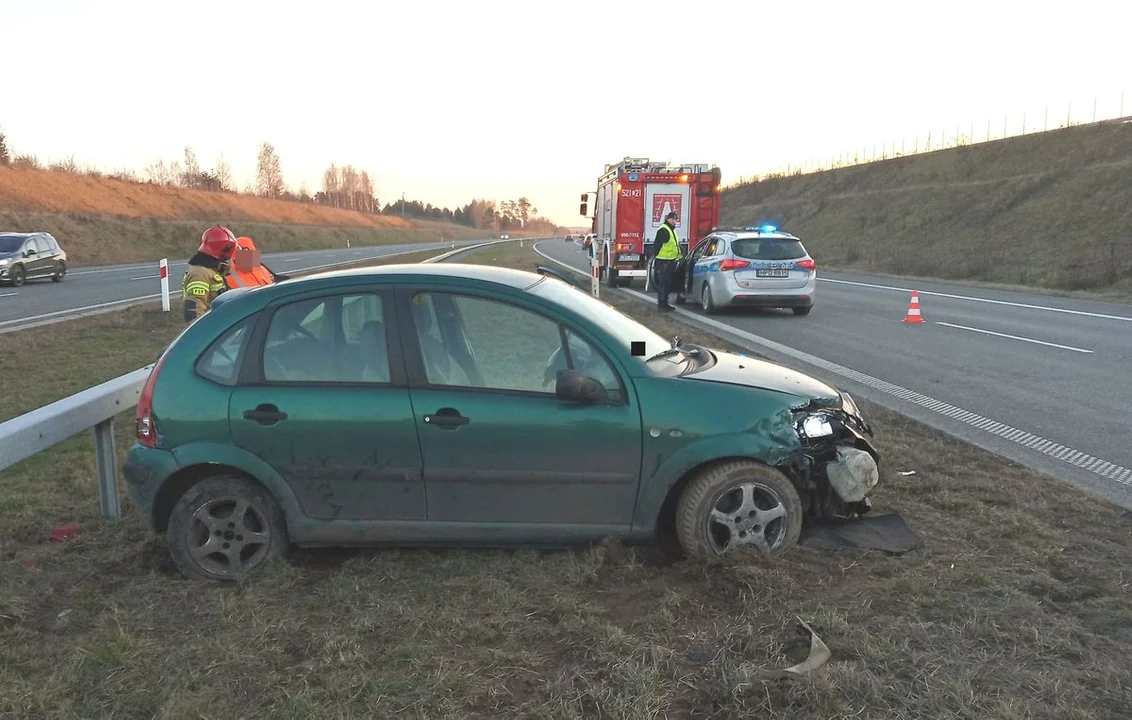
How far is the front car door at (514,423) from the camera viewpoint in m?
3.79

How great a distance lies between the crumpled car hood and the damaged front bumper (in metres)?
0.07

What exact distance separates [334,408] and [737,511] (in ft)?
6.36

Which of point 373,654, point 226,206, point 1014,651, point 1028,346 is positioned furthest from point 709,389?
point 226,206

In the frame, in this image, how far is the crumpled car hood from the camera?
160 inches

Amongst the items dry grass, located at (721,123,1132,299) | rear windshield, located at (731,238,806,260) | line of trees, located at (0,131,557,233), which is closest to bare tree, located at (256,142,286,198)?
line of trees, located at (0,131,557,233)

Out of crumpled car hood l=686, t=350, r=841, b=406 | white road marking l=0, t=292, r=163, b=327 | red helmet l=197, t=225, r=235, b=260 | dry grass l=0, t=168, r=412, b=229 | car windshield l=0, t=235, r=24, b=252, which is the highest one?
dry grass l=0, t=168, r=412, b=229

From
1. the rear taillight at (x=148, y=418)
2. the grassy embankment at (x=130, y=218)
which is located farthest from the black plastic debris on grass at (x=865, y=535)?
the grassy embankment at (x=130, y=218)

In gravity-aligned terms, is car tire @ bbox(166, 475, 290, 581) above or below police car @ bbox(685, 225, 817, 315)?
below

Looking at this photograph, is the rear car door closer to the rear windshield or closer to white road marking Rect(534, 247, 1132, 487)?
the rear windshield

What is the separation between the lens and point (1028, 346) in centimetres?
1115

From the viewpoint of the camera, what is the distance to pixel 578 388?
12.3 feet

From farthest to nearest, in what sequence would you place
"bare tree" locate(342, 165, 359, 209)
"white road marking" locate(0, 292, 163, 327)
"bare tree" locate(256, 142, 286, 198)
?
1. "bare tree" locate(342, 165, 359, 209)
2. "bare tree" locate(256, 142, 286, 198)
3. "white road marking" locate(0, 292, 163, 327)

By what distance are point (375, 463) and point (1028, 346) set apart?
1021 centimetres

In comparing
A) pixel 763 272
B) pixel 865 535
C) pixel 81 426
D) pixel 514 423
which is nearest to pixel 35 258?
pixel 763 272
